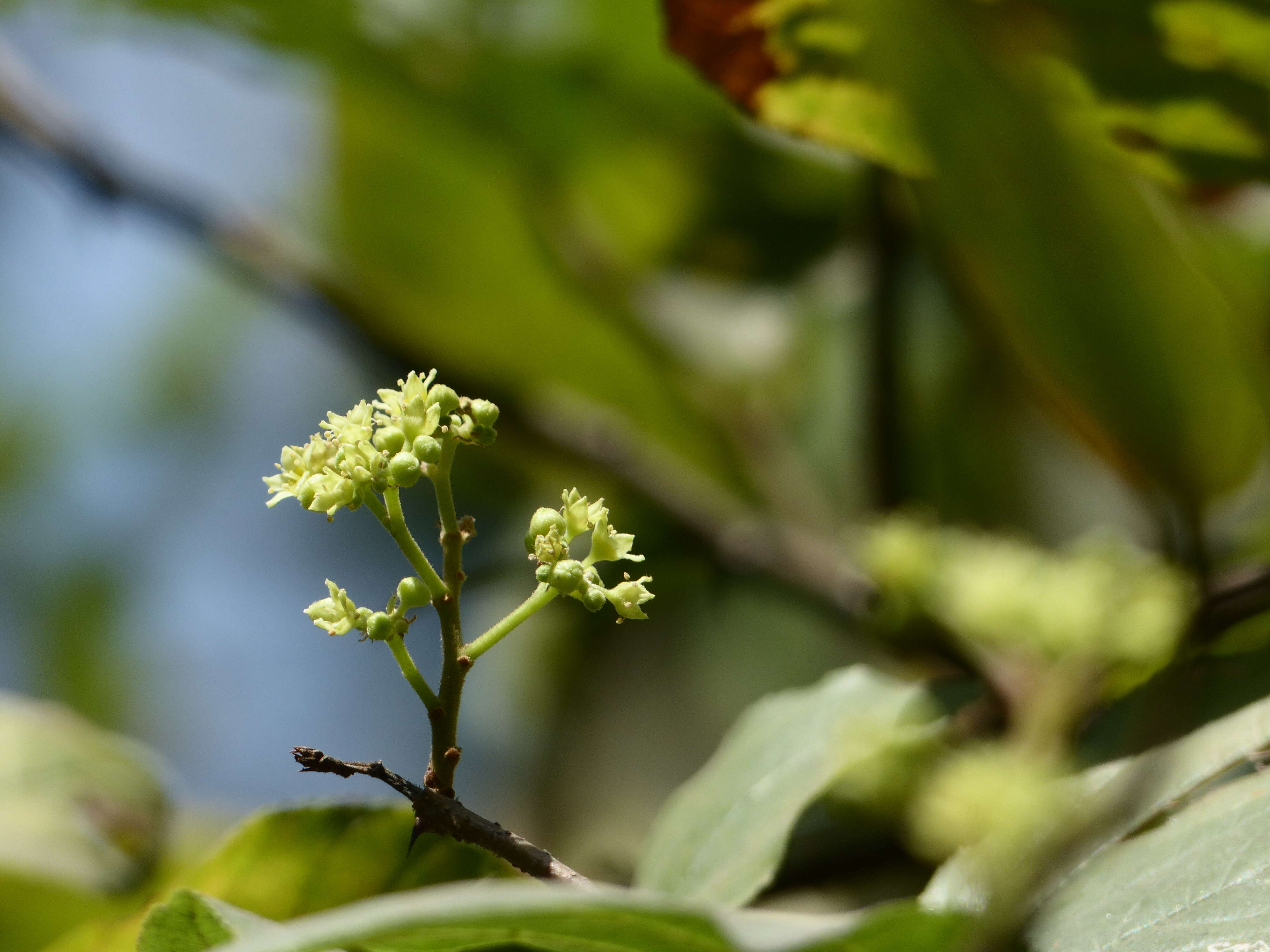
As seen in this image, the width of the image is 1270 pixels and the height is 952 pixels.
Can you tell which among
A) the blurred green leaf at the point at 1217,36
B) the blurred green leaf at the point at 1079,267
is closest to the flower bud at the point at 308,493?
the blurred green leaf at the point at 1079,267

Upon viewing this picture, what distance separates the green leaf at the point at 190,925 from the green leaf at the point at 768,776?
0.92ft

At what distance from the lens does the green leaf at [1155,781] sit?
0.61 meters

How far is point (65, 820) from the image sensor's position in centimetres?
95

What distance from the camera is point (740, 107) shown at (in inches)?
32.4

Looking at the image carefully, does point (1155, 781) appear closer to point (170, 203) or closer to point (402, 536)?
point (402, 536)

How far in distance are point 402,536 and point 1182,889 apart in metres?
0.39

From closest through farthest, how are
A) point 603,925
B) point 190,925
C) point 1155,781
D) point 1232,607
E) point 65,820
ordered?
point 603,925 < point 190,925 < point 1155,781 < point 1232,607 < point 65,820

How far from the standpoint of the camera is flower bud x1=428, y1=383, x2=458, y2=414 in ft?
1.83

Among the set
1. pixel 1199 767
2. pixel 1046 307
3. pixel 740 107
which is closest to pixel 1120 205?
pixel 1046 307

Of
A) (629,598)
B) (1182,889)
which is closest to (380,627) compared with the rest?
(629,598)

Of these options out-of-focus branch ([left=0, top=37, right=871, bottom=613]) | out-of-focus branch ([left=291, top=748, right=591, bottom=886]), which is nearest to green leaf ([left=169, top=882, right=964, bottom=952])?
out-of-focus branch ([left=291, top=748, right=591, bottom=886])

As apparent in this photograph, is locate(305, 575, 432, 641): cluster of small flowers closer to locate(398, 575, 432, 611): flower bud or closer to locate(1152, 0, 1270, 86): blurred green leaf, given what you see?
locate(398, 575, 432, 611): flower bud

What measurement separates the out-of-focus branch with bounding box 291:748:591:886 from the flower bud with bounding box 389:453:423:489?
0.13 metres

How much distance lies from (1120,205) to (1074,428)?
178 mm
